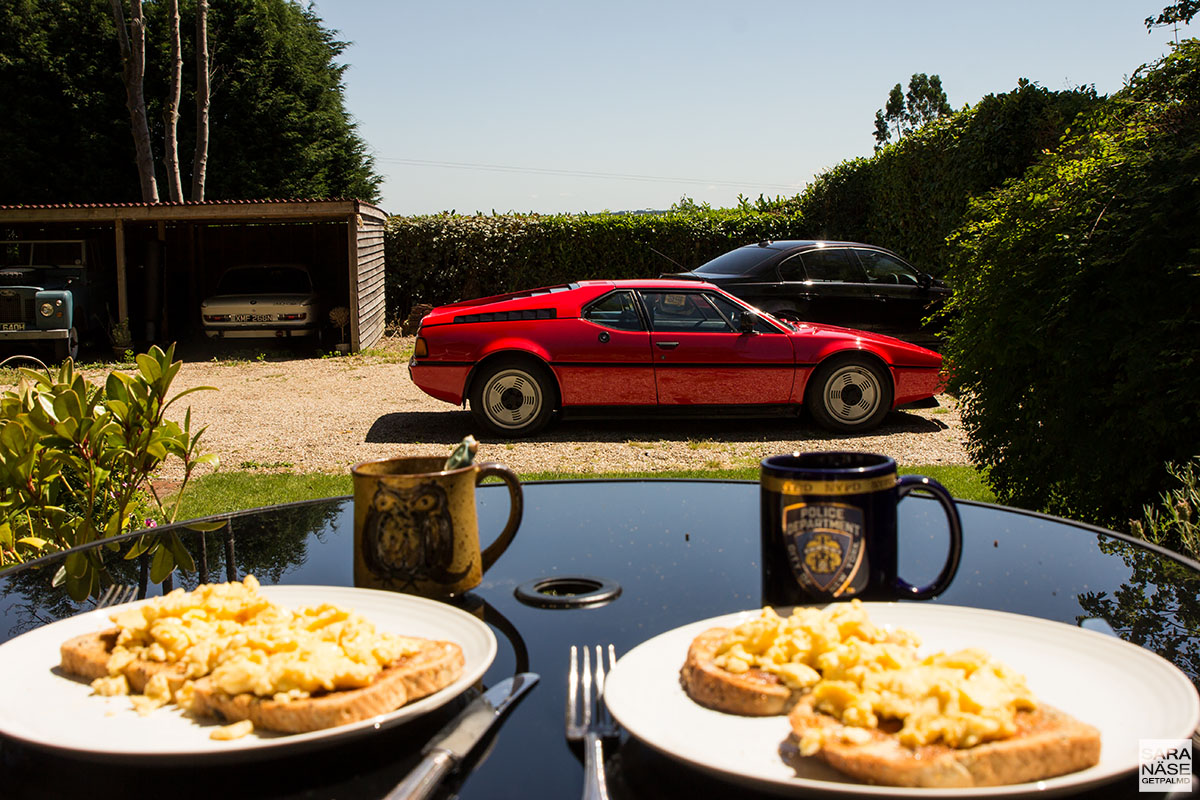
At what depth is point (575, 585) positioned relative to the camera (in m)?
1.77

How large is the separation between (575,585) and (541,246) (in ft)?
61.1

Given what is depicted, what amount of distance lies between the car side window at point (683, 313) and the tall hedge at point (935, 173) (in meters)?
4.21

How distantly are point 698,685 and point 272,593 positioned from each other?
78 cm

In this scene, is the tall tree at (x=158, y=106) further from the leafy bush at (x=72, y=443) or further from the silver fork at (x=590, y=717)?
the silver fork at (x=590, y=717)

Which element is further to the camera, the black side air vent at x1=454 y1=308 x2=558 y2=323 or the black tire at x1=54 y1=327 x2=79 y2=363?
the black tire at x1=54 y1=327 x2=79 y2=363

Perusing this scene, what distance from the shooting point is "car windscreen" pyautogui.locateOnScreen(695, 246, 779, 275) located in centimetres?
1229

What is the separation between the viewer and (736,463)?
7.78m

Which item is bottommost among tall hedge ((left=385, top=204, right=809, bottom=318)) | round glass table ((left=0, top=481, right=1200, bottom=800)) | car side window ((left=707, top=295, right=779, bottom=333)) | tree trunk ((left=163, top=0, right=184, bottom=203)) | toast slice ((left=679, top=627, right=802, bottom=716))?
round glass table ((left=0, top=481, right=1200, bottom=800))

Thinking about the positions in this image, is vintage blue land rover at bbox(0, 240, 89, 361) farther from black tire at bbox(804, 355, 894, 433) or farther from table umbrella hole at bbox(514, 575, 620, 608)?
table umbrella hole at bbox(514, 575, 620, 608)

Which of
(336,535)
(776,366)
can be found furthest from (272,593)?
(776,366)

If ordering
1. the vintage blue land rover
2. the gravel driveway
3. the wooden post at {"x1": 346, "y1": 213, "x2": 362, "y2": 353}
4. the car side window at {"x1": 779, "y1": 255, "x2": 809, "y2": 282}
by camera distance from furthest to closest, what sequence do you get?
the wooden post at {"x1": 346, "y1": 213, "x2": 362, "y2": 353}, the vintage blue land rover, the car side window at {"x1": 779, "y1": 255, "x2": 809, "y2": 282}, the gravel driveway

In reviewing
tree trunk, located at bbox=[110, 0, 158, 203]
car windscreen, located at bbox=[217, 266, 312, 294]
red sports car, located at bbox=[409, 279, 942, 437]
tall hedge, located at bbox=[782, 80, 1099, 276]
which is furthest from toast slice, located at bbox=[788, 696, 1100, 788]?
tree trunk, located at bbox=[110, 0, 158, 203]

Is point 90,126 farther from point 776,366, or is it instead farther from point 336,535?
point 336,535

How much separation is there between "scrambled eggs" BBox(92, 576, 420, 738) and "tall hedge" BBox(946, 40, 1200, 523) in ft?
12.1
